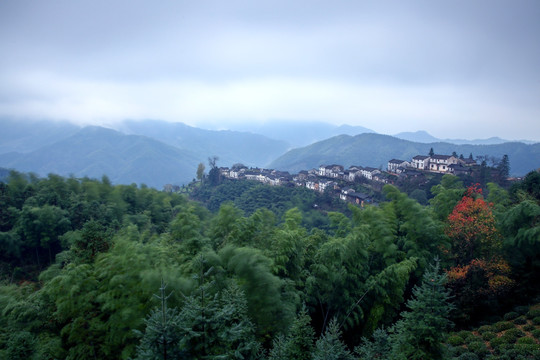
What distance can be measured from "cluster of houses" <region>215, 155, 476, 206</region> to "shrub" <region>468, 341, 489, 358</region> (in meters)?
21.5

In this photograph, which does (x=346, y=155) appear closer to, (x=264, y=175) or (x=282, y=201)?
(x=264, y=175)

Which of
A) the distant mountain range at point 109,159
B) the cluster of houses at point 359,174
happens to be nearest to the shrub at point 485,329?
the cluster of houses at point 359,174

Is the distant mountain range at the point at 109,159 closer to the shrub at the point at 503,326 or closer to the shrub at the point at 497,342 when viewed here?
the shrub at the point at 503,326

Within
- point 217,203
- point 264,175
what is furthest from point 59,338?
point 264,175

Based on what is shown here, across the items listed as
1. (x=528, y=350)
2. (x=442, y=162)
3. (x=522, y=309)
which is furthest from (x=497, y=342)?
(x=442, y=162)

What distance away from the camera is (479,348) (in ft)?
20.3

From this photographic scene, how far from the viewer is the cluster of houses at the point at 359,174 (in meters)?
31.6

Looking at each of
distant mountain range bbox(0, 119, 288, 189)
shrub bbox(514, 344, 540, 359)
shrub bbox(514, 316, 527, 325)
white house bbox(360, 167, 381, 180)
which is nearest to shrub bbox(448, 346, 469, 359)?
shrub bbox(514, 344, 540, 359)

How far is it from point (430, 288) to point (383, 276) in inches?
119

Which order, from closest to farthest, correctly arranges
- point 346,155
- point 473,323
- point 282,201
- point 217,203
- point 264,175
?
point 473,323
point 282,201
point 217,203
point 264,175
point 346,155

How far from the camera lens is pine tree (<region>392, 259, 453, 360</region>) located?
414 cm

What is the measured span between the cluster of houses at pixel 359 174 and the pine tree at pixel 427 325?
24.0m

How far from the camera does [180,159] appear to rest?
150m

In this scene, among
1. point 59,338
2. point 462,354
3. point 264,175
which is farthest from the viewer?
point 264,175
